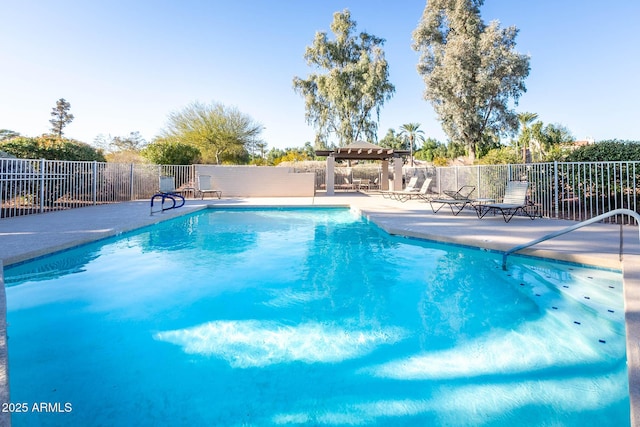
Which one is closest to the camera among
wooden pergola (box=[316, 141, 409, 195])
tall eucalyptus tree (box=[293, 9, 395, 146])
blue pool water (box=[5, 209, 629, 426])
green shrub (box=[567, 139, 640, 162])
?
blue pool water (box=[5, 209, 629, 426])

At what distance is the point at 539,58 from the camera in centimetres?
1683

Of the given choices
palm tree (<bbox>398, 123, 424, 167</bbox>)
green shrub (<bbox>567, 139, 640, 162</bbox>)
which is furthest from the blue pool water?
palm tree (<bbox>398, 123, 424, 167</bbox>)

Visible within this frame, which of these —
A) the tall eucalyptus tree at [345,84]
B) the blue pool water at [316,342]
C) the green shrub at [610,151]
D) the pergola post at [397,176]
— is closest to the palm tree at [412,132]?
the tall eucalyptus tree at [345,84]

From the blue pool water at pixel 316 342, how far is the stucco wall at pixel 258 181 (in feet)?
38.1

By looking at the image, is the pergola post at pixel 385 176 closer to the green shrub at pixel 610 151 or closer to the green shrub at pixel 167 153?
the green shrub at pixel 167 153

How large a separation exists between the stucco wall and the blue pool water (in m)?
11.6

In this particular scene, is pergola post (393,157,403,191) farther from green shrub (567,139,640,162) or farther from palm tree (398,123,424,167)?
palm tree (398,123,424,167)

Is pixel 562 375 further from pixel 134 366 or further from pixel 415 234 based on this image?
pixel 415 234

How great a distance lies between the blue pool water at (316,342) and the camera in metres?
1.90

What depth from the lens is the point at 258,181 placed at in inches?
665

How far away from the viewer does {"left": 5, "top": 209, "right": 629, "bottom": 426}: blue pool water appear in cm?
190

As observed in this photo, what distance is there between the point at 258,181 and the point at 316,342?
582 inches

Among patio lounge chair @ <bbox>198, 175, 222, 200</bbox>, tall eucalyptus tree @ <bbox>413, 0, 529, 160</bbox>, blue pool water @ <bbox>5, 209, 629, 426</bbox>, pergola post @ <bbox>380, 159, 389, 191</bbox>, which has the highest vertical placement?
tall eucalyptus tree @ <bbox>413, 0, 529, 160</bbox>

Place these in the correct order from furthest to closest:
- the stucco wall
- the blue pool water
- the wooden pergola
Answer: the stucco wall
the wooden pergola
the blue pool water
